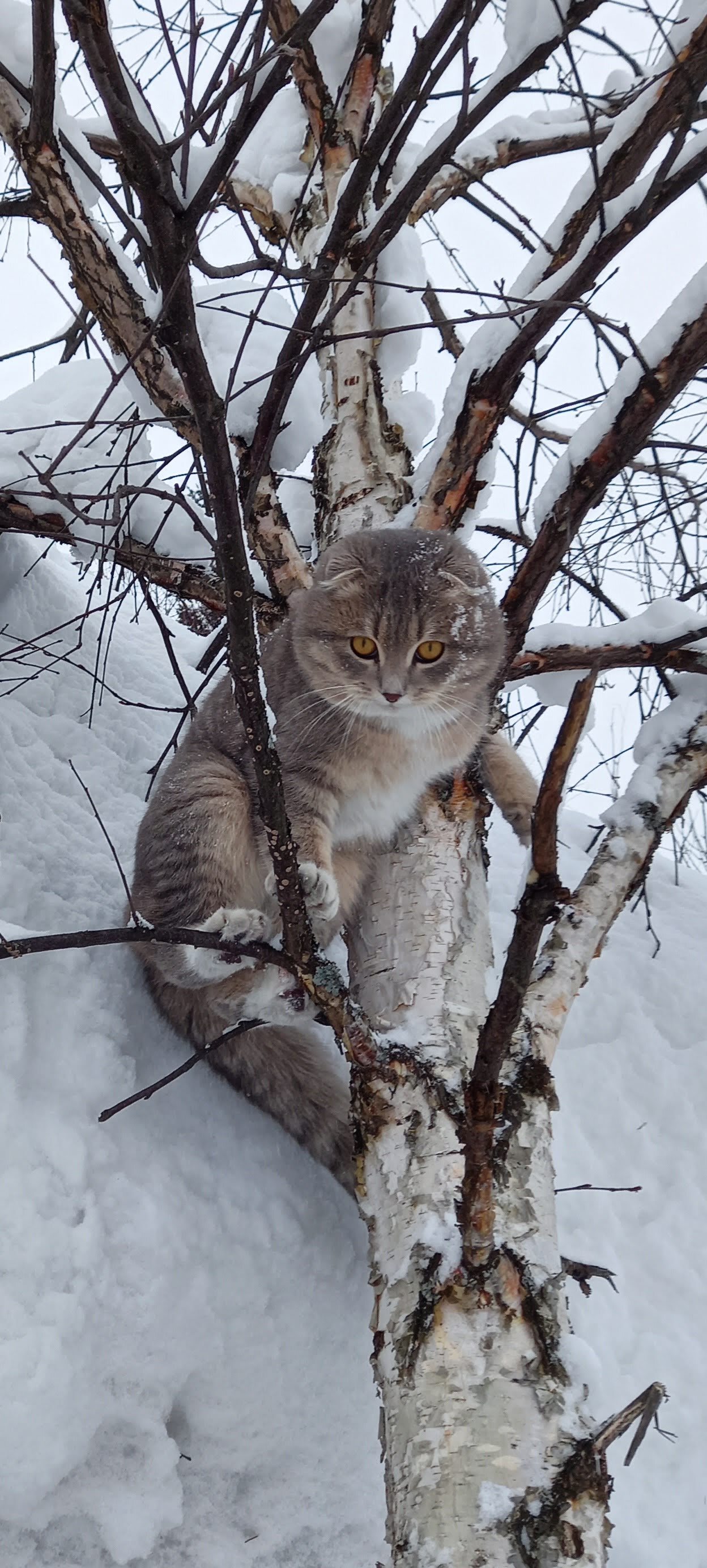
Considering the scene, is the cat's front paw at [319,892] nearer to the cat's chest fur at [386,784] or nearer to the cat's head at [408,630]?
the cat's chest fur at [386,784]

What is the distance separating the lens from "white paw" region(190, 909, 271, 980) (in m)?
2.38

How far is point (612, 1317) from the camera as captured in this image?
2.66 metres

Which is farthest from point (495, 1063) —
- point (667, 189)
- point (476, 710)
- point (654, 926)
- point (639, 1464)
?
point (654, 926)

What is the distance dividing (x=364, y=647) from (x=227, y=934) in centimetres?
85

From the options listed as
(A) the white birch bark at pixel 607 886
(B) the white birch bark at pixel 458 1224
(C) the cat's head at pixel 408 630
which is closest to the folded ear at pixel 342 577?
(C) the cat's head at pixel 408 630

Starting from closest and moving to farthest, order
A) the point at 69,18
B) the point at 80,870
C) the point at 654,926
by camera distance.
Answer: the point at 69,18, the point at 80,870, the point at 654,926

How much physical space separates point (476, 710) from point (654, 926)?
4.58 feet

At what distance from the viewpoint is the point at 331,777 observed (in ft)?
8.82

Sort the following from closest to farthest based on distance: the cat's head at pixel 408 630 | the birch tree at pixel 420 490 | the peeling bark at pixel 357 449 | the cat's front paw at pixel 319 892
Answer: the birch tree at pixel 420 490 → the cat's front paw at pixel 319 892 → the cat's head at pixel 408 630 → the peeling bark at pixel 357 449

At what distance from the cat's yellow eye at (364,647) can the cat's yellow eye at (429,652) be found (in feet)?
0.37

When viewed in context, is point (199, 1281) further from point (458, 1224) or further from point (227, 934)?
point (458, 1224)

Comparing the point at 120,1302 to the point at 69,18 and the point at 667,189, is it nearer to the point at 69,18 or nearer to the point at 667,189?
the point at 69,18

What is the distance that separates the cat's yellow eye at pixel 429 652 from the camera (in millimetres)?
2678

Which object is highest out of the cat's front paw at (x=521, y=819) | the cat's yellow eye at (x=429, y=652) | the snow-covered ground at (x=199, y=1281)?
the cat's yellow eye at (x=429, y=652)
